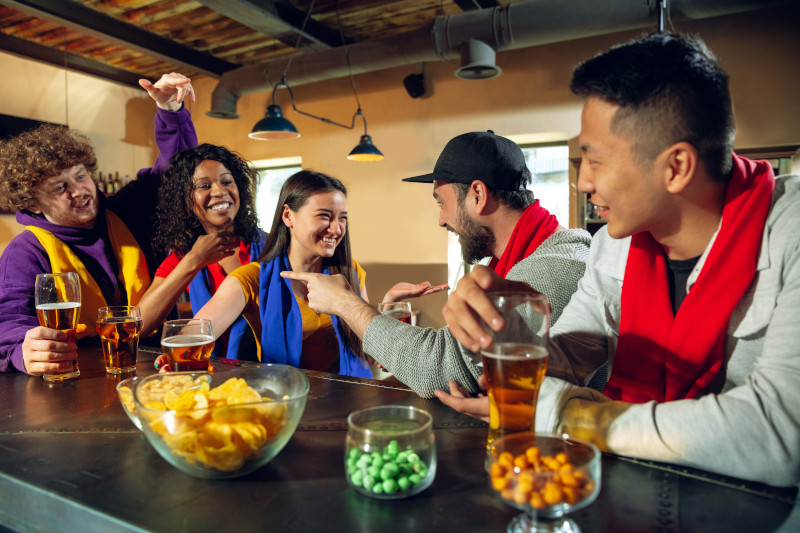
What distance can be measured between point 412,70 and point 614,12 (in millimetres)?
2437

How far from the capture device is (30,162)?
81.7 inches

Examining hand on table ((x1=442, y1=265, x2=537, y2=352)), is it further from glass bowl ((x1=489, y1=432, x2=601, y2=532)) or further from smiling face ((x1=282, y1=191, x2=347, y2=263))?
smiling face ((x1=282, y1=191, x2=347, y2=263))

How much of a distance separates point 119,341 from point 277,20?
12.6 feet

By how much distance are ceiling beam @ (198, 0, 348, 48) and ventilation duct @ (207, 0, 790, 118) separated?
0.78ft

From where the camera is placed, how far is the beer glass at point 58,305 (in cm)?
149

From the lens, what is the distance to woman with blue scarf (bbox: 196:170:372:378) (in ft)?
7.23

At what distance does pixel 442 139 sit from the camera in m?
5.66

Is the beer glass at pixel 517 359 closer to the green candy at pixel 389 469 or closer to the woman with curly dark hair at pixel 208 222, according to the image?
the green candy at pixel 389 469

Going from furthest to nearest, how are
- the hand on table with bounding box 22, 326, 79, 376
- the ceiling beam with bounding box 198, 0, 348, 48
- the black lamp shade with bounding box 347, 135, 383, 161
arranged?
the black lamp shade with bounding box 347, 135, 383, 161
the ceiling beam with bounding box 198, 0, 348, 48
the hand on table with bounding box 22, 326, 79, 376

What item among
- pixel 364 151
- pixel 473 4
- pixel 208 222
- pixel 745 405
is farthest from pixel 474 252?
pixel 473 4

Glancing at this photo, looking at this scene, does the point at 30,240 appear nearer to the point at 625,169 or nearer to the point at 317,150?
the point at 625,169

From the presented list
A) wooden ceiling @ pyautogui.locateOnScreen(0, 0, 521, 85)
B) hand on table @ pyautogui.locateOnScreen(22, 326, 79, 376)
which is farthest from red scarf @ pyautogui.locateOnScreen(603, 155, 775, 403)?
wooden ceiling @ pyautogui.locateOnScreen(0, 0, 521, 85)

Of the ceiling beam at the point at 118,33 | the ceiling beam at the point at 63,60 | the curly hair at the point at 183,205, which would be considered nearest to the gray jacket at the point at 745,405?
the curly hair at the point at 183,205

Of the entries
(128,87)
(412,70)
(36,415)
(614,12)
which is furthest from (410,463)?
(128,87)
